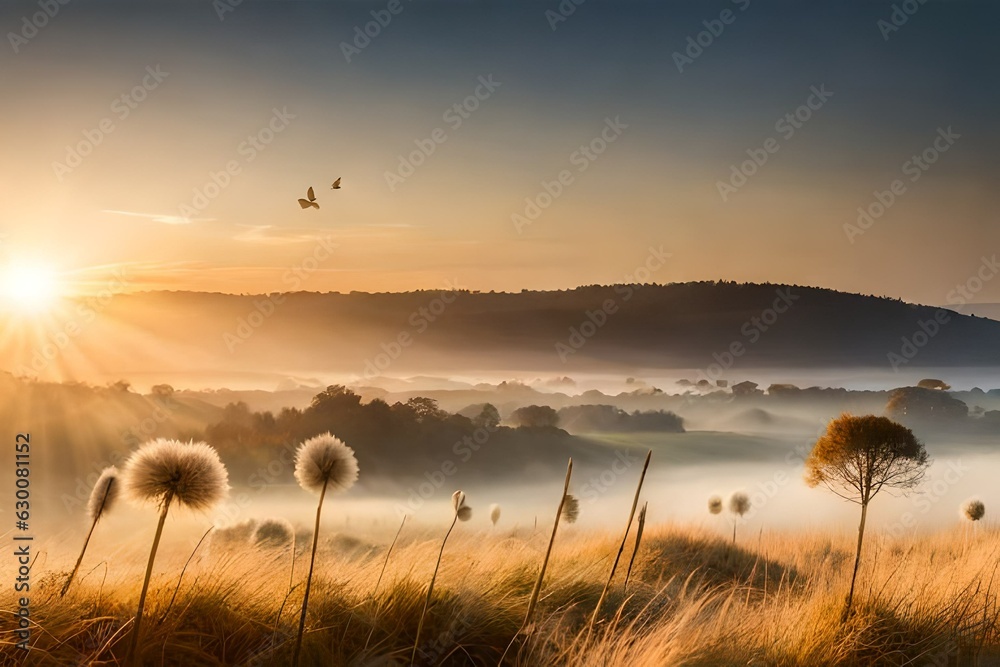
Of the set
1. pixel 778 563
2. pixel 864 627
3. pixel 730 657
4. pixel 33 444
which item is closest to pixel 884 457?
pixel 864 627

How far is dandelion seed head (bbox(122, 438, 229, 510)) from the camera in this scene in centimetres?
417

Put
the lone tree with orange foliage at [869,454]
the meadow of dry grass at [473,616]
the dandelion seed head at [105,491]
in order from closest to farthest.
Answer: the dandelion seed head at [105,491]
the meadow of dry grass at [473,616]
the lone tree with orange foliage at [869,454]

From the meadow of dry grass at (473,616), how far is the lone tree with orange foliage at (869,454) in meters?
0.86

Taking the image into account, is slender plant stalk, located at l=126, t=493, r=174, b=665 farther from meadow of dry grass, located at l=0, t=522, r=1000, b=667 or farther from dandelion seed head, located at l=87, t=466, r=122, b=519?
dandelion seed head, located at l=87, t=466, r=122, b=519

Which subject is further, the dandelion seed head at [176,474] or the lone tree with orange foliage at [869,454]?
the lone tree with orange foliage at [869,454]

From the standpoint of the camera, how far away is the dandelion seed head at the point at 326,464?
449 cm

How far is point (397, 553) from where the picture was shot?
746cm

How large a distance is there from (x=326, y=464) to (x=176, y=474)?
77cm

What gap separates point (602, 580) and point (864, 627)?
2.16 metres

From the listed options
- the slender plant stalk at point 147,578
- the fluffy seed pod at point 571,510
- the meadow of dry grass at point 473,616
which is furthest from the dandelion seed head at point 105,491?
the fluffy seed pod at point 571,510

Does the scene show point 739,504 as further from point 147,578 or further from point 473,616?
point 147,578

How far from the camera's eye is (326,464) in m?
4.49

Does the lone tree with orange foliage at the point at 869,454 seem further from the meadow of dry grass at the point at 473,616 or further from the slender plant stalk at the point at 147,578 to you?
the slender plant stalk at the point at 147,578

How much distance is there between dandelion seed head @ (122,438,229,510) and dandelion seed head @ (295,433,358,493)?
0.42 metres
